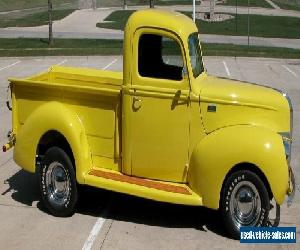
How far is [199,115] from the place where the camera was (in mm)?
6383

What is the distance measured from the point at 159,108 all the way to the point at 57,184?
6.07 ft

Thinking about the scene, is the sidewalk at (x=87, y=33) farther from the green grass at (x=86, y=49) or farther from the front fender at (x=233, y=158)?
the front fender at (x=233, y=158)

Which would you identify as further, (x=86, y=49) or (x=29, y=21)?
(x=29, y=21)

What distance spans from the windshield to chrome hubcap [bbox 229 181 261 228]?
154 centimetres

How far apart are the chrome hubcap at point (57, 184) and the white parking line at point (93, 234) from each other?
58cm

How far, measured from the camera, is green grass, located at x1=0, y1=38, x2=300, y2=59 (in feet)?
85.4

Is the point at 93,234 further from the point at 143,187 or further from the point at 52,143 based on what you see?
the point at 52,143

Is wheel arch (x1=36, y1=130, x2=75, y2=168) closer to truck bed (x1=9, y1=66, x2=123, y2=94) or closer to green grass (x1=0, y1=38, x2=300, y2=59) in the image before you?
truck bed (x1=9, y1=66, x2=123, y2=94)

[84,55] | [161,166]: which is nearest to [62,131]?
[161,166]

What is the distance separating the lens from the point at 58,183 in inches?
282

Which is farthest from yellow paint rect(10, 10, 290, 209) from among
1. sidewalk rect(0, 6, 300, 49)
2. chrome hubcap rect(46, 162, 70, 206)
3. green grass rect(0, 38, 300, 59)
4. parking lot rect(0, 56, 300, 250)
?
sidewalk rect(0, 6, 300, 49)

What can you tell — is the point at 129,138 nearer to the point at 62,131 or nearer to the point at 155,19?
the point at 62,131

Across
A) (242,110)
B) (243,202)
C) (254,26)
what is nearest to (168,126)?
(242,110)

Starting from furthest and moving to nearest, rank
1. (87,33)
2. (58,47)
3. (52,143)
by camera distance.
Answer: (87,33), (58,47), (52,143)
